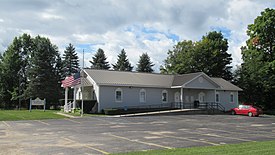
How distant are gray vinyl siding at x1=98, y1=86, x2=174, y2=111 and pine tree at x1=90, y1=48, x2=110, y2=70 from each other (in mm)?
42147

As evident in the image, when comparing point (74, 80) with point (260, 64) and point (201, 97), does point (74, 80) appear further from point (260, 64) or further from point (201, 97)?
point (260, 64)

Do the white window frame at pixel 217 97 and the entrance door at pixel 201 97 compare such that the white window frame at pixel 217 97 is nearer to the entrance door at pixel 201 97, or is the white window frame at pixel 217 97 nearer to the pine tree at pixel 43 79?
the entrance door at pixel 201 97

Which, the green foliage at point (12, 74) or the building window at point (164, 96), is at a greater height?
the green foliage at point (12, 74)

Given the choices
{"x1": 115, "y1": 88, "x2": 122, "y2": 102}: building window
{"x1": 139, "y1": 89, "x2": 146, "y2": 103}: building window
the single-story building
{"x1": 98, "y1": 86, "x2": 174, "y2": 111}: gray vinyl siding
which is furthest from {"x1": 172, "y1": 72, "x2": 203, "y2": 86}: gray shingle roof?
{"x1": 115, "y1": 88, "x2": 122, "y2": 102}: building window

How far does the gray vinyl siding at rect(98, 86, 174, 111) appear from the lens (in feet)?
122

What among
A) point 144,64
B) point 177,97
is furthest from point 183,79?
point 144,64

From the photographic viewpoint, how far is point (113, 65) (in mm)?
85438

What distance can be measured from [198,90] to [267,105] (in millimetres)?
18322

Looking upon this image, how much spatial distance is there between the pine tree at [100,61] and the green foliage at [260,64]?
3705cm

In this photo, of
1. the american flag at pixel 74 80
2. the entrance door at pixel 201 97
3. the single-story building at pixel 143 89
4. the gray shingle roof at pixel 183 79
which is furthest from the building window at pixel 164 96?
the american flag at pixel 74 80

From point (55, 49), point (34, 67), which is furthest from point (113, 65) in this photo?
point (34, 67)

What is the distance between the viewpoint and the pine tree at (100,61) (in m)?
82.9

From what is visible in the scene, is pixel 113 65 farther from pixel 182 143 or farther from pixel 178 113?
pixel 182 143

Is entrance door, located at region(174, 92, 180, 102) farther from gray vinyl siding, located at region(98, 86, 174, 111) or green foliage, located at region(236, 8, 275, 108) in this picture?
green foliage, located at region(236, 8, 275, 108)
